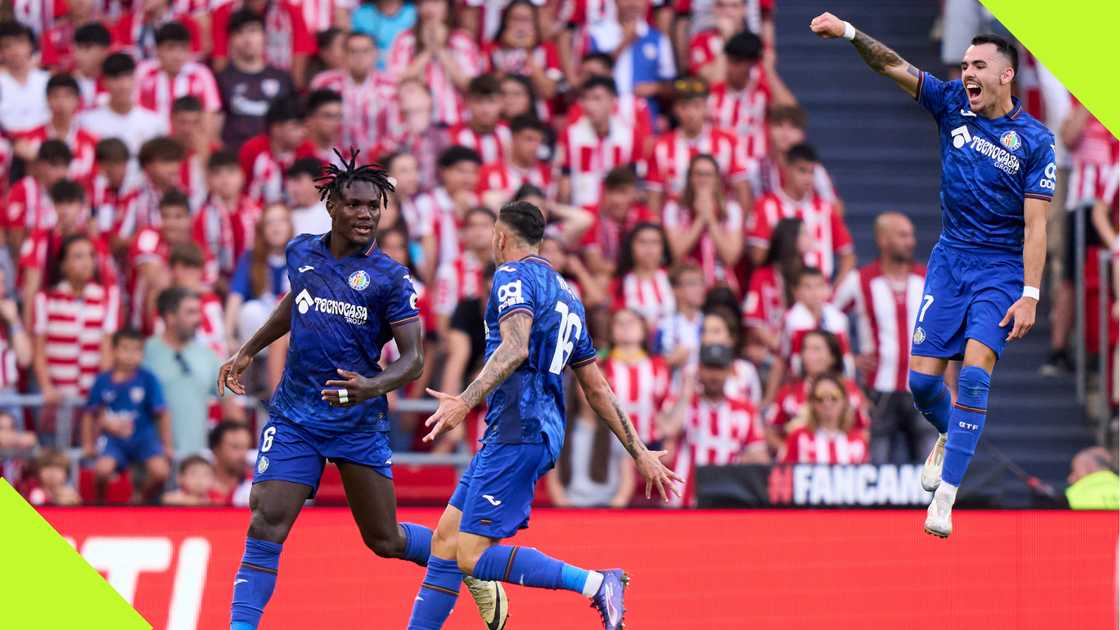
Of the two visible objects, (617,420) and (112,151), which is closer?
(617,420)

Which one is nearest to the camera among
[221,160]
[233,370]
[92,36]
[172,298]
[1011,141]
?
[1011,141]

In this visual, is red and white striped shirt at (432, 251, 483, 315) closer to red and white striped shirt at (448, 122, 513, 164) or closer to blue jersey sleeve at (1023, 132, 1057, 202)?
red and white striped shirt at (448, 122, 513, 164)

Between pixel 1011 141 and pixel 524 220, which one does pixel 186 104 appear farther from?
pixel 1011 141

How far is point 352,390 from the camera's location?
9.16 meters

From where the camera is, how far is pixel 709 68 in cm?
1658

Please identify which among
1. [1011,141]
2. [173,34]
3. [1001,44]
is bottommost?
[1011,141]

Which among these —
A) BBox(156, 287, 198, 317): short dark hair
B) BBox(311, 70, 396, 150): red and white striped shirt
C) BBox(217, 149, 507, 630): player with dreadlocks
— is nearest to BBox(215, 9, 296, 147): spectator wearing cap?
BBox(311, 70, 396, 150): red and white striped shirt

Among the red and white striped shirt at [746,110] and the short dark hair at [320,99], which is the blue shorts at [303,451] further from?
the red and white striped shirt at [746,110]

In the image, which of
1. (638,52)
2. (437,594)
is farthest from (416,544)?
(638,52)

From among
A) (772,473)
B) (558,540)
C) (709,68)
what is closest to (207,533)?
(558,540)

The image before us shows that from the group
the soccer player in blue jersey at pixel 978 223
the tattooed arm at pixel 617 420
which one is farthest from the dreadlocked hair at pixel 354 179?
the soccer player in blue jersey at pixel 978 223

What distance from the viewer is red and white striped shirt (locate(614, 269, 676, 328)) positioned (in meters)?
14.5

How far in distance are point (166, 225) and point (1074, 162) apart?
765 centimetres

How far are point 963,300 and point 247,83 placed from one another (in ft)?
26.3
